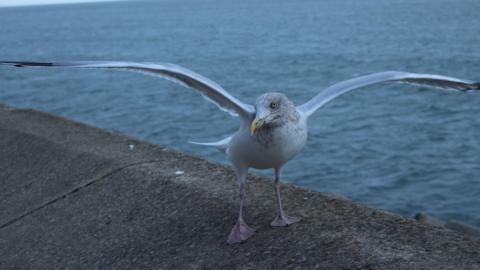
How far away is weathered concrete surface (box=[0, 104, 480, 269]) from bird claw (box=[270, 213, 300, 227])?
59 mm

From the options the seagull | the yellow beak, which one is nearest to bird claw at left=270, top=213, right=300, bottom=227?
the seagull

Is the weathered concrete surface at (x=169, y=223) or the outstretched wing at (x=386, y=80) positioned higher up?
the outstretched wing at (x=386, y=80)

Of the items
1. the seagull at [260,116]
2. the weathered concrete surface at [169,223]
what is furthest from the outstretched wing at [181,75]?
the weathered concrete surface at [169,223]

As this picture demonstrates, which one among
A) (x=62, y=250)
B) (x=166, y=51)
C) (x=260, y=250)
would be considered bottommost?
(x=166, y=51)

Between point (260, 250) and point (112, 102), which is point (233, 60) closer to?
point (112, 102)

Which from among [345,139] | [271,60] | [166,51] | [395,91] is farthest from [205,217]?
[166,51]

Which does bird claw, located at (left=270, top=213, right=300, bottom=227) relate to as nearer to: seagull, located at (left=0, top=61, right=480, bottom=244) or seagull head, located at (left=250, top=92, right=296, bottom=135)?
seagull, located at (left=0, top=61, right=480, bottom=244)

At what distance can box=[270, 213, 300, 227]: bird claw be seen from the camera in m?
4.51

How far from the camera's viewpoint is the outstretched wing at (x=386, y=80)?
14.9 ft

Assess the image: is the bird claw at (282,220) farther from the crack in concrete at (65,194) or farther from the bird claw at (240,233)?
the crack in concrete at (65,194)

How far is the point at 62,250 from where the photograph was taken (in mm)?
4840

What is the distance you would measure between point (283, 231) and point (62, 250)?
1.72 m

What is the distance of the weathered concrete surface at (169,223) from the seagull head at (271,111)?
853 mm

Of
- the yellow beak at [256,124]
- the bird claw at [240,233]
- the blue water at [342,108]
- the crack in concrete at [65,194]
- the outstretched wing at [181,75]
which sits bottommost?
the blue water at [342,108]
